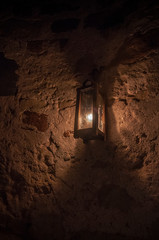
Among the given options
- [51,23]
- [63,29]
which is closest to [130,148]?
[63,29]

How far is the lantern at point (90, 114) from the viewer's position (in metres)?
1.30

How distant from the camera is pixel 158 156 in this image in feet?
4.07

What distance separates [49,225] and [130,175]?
652 mm

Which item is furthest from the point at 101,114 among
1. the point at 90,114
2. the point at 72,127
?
the point at 72,127

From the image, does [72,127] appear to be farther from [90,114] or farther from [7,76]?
[7,76]

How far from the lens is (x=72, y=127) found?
1533mm

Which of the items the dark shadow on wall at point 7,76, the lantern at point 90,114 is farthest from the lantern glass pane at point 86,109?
the dark shadow on wall at point 7,76

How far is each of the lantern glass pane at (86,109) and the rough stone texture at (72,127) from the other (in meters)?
0.17

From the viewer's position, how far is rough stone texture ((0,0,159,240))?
4.13ft

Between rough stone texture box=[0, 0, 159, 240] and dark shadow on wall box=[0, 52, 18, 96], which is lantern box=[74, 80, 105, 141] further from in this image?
dark shadow on wall box=[0, 52, 18, 96]

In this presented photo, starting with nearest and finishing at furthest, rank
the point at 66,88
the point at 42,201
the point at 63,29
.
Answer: the point at 42,201, the point at 66,88, the point at 63,29

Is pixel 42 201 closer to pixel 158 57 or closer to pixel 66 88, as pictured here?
pixel 66 88

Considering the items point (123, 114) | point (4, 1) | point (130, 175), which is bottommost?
point (130, 175)

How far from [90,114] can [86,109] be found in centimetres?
7
